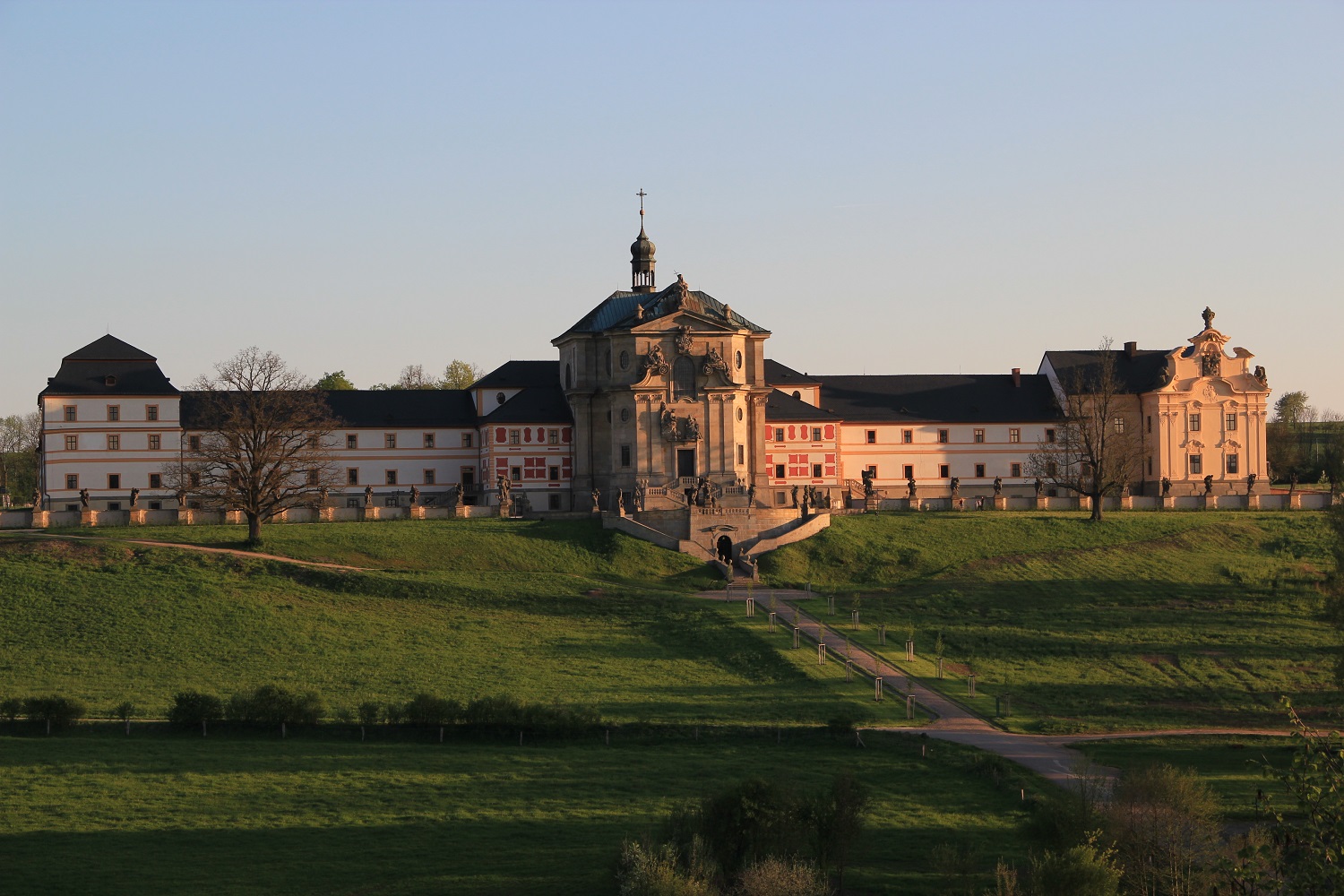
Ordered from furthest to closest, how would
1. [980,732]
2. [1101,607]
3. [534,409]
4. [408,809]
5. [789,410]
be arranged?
1. [789,410]
2. [534,409]
3. [1101,607]
4. [980,732]
5. [408,809]

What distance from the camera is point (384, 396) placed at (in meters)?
99.0

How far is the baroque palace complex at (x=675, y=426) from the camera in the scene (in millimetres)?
89438

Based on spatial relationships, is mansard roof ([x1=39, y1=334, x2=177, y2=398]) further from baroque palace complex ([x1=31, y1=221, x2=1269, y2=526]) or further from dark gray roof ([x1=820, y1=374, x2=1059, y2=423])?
dark gray roof ([x1=820, y1=374, x2=1059, y2=423])

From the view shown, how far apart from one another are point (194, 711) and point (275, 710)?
95.9 inches

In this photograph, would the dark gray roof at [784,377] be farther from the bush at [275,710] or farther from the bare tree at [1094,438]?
the bush at [275,710]

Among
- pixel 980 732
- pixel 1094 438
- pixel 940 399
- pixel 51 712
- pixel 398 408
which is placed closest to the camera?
pixel 51 712

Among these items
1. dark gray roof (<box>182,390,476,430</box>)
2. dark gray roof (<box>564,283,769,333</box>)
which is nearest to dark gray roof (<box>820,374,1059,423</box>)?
dark gray roof (<box>564,283,769,333</box>)

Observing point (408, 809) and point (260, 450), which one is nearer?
point (408, 809)

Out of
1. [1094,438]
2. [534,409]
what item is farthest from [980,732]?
[534,409]

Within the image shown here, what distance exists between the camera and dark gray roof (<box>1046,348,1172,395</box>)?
101312mm

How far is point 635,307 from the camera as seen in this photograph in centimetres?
9188

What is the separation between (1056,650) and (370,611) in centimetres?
2818

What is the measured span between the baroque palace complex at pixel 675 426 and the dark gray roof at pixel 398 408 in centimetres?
14

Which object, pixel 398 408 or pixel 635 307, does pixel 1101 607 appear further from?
pixel 398 408
